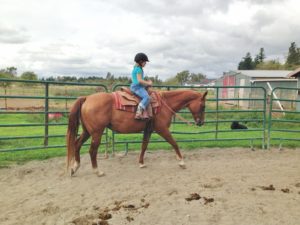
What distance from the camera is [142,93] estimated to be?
5.60 metres

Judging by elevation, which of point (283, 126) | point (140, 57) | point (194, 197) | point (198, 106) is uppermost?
point (140, 57)

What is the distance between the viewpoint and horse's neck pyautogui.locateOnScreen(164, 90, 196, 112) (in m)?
6.07

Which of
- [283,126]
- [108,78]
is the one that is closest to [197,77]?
[108,78]

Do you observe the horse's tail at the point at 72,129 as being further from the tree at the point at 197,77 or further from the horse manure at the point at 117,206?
the tree at the point at 197,77

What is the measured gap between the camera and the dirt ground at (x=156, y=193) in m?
3.61

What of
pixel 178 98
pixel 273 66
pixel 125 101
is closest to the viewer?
pixel 125 101

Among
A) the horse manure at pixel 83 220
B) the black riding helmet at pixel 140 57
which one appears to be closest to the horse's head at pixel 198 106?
the black riding helmet at pixel 140 57

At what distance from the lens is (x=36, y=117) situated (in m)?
15.0

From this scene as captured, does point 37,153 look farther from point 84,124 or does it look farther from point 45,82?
point 84,124

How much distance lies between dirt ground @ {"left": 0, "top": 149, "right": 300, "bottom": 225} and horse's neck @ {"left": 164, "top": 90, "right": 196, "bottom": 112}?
1.15 meters

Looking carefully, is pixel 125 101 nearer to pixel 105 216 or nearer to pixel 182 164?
pixel 182 164

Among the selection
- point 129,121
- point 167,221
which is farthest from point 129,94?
point 167,221

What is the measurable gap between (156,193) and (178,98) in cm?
229

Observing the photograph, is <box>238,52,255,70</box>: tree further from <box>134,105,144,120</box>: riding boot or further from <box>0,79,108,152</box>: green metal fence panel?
<box>134,105,144,120</box>: riding boot
